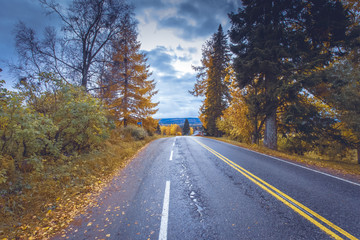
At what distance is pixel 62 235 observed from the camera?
2670 mm

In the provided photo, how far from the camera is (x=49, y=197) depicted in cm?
381

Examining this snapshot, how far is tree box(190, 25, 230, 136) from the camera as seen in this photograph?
23078 mm

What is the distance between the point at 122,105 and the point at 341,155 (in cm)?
2025

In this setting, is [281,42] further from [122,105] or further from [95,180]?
[122,105]

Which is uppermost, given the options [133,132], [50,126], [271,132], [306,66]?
[306,66]

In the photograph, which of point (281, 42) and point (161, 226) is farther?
point (281, 42)

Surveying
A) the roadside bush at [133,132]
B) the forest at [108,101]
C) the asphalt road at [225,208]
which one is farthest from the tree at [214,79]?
the asphalt road at [225,208]

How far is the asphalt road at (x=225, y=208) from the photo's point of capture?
2.63 m

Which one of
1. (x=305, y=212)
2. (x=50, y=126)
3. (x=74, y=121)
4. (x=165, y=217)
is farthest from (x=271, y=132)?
(x=50, y=126)

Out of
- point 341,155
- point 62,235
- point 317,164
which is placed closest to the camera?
point 62,235

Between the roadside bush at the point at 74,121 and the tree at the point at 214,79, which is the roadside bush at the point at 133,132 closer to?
the roadside bush at the point at 74,121

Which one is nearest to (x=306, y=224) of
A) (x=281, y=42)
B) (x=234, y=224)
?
(x=234, y=224)

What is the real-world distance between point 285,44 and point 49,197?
14.6m

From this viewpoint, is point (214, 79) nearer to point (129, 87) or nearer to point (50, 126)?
point (129, 87)
